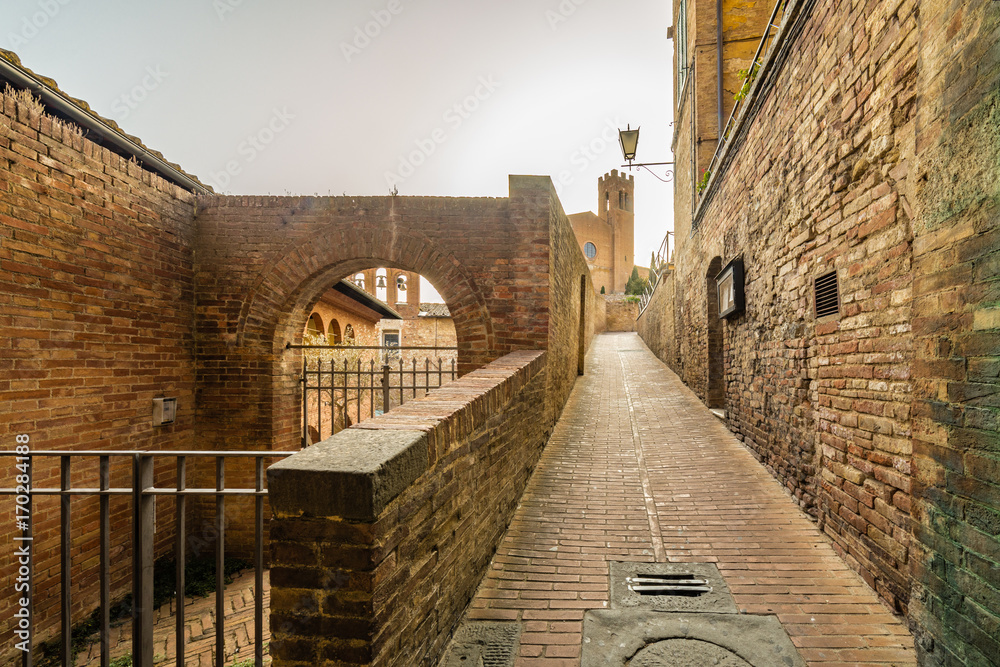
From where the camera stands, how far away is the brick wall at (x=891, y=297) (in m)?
1.91

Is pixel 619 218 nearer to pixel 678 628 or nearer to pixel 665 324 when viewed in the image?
pixel 665 324

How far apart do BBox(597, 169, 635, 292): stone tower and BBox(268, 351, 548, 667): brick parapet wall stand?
4511 cm

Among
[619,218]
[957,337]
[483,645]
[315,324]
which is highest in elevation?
[619,218]

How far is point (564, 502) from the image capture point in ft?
14.6

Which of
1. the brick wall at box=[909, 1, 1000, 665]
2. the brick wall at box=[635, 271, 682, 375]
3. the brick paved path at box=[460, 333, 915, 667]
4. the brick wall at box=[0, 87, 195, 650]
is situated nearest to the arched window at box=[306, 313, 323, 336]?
the brick wall at box=[0, 87, 195, 650]

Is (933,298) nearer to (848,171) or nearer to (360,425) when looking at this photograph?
(848,171)

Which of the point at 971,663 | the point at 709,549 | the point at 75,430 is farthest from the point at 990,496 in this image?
the point at 75,430

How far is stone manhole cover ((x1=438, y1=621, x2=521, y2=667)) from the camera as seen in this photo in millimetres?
2418

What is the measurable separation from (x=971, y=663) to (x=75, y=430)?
6588 millimetres

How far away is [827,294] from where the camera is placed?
11.6 ft

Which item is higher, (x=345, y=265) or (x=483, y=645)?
(x=345, y=265)

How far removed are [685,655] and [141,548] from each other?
303cm

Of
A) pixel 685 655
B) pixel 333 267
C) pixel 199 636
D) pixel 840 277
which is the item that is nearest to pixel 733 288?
pixel 840 277

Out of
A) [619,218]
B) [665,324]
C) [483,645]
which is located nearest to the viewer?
[483,645]
